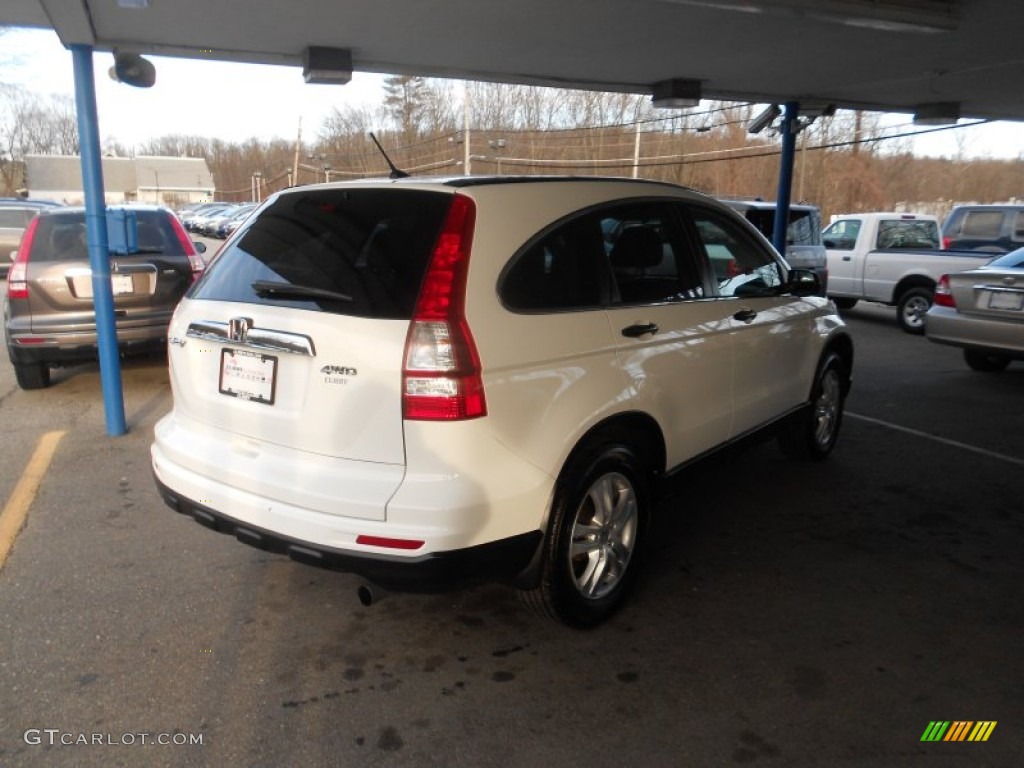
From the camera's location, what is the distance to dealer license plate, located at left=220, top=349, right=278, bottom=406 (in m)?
2.84

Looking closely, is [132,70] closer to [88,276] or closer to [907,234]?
[88,276]

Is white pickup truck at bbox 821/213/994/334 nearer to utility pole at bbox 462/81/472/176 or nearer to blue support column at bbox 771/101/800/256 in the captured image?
blue support column at bbox 771/101/800/256

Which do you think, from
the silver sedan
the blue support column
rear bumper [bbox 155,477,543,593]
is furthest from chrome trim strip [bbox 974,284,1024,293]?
rear bumper [bbox 155,477,543,593]

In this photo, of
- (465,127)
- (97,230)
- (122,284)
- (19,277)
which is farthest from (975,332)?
(465,127)

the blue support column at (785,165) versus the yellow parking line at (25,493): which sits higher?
the blue support column at (785,165)

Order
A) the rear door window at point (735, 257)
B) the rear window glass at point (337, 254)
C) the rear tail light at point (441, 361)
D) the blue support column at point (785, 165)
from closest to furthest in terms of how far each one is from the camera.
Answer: the rear tail light at point (441, 361) < the rear window glass at point (337, 254) < the rear door window at point (735, 257) < the blue support column at point (785, 165)

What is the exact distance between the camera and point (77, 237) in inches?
293

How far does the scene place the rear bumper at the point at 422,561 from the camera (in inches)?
101

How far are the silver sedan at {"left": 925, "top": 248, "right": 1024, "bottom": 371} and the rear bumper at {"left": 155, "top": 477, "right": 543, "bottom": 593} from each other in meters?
6.85

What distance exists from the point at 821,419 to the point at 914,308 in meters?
8.15

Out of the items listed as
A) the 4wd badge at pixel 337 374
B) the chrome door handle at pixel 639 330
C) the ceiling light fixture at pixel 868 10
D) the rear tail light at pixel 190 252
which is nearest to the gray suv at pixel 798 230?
the ceiling light fixture at pixel 868 10

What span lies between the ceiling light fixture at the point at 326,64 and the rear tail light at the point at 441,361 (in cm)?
503

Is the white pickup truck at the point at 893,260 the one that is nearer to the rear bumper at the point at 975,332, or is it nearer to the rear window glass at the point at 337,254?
the rear bumper at the point at 975,332

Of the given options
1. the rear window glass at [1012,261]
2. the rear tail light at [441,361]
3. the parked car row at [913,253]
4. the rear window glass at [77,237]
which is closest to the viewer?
the rear tail light at [441,361]
